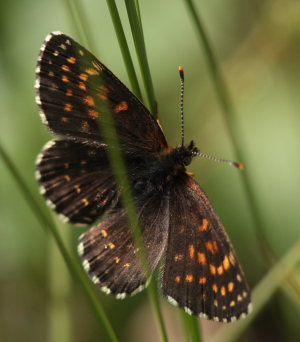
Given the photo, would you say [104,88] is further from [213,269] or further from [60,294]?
[60,294]

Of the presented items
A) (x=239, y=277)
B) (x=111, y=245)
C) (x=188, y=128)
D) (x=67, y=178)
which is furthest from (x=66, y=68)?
(x=188, y=128)

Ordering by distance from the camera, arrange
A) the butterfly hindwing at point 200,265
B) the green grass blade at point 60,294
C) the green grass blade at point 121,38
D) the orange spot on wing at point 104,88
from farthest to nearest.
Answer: the green grass blade at point 60,294
the orange spot on wing at point 104,88
the butterfly hindwing at point 200,265
the green grass blade at point 121,38

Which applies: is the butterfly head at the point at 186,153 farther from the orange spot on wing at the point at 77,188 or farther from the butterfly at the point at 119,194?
the orange spot on wing at the point at 77,188

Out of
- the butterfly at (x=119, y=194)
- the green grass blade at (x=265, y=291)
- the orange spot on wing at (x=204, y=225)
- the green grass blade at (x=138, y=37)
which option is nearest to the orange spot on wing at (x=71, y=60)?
the butterfly at (x=119, y=194)

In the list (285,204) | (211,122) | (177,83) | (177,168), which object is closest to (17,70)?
(177,83)

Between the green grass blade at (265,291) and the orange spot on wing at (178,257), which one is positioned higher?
the orange spot on wing at (178,257)

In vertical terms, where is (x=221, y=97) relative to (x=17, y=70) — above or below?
below

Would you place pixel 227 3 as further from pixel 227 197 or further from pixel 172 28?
pixel 227 197
